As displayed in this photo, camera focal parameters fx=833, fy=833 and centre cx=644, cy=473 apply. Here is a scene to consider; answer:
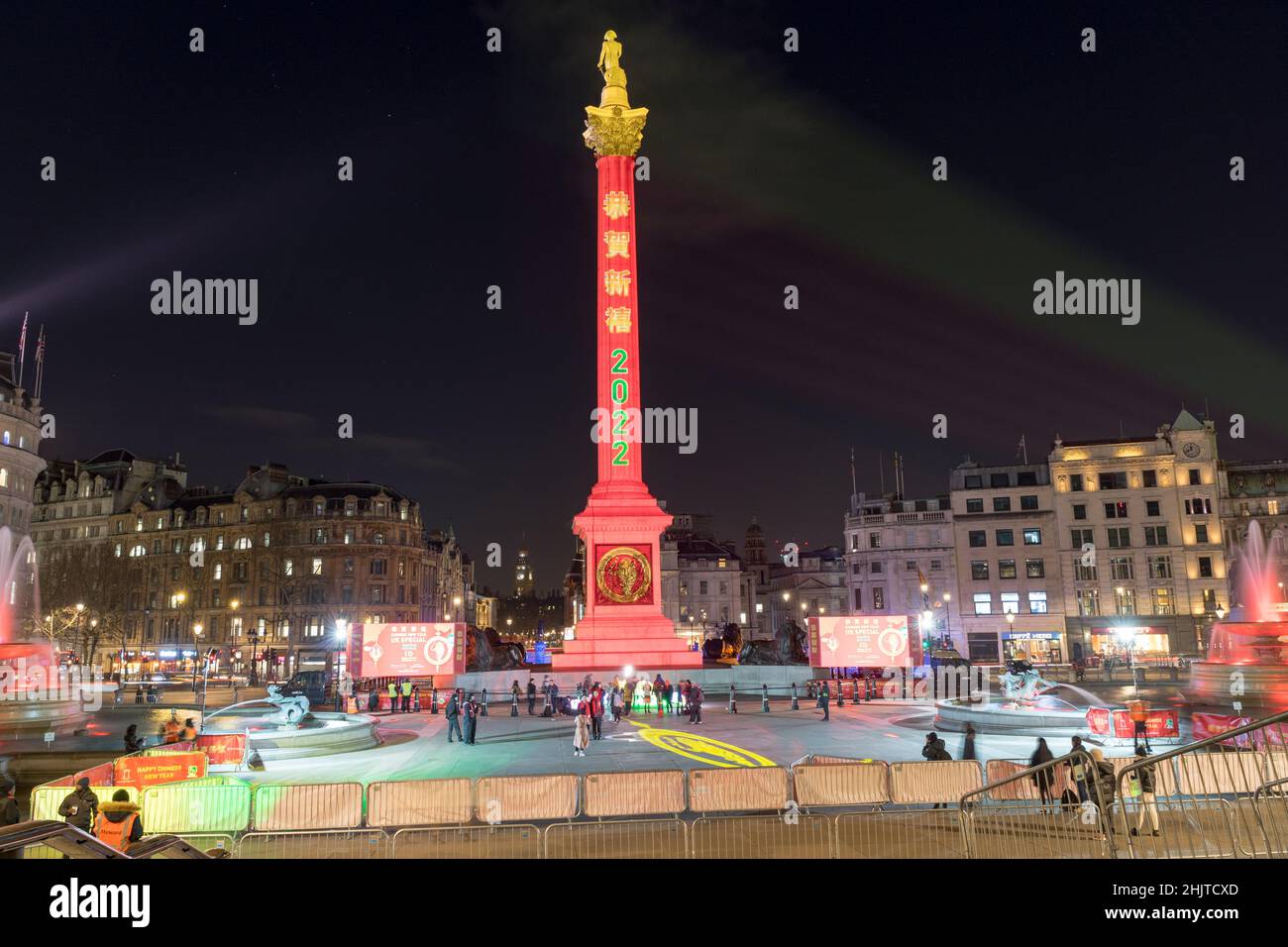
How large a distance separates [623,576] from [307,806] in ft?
104

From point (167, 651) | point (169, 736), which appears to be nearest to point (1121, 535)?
point (169, 736)

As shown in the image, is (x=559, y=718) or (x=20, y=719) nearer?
(x=20, y=719)

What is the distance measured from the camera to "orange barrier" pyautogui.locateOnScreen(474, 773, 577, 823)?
1355 centimetres

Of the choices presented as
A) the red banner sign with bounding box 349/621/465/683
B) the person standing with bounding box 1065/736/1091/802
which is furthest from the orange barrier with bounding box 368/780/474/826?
the red banner sign with bounding box 349/621/465/683

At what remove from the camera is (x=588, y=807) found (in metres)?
13.6

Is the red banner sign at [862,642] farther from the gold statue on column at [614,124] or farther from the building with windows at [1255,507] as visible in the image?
the building with windows at [1255,507]

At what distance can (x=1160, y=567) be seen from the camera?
6862 centimetres

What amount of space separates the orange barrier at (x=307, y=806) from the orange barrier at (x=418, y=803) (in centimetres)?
29

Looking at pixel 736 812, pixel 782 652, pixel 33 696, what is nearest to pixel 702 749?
pixel 736 812

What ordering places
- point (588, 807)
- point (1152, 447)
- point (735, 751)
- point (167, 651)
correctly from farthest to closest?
point (167, 651)
point (1152, 447)
point (735, 751)
point (588, 807)

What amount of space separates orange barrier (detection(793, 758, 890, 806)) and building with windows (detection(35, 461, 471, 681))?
70048 mm

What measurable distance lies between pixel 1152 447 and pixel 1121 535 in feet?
26.1
